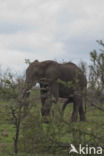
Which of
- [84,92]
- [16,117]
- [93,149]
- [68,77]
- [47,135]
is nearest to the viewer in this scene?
[84,92]

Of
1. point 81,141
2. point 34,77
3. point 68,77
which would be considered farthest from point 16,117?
point 68,77

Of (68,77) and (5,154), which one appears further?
(68,77)

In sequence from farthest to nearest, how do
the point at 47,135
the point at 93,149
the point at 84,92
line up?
the point at 47,135, the point at 93,149, the point at 84,92

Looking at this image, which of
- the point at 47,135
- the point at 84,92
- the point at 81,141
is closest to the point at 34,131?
the point at 47,135

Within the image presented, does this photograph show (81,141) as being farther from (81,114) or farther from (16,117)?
(81,114)

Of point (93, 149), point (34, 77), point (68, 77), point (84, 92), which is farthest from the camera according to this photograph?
point (68, 77)

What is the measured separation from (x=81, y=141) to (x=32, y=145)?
924 mm

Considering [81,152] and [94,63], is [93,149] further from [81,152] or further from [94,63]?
[94,63]

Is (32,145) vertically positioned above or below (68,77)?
below

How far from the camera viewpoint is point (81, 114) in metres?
13.6

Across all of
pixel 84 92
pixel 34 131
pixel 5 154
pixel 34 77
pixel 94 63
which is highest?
pixel 34 77

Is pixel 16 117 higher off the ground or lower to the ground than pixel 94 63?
lower

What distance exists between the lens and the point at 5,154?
666 cm

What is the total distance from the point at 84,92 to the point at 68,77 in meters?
8.38
